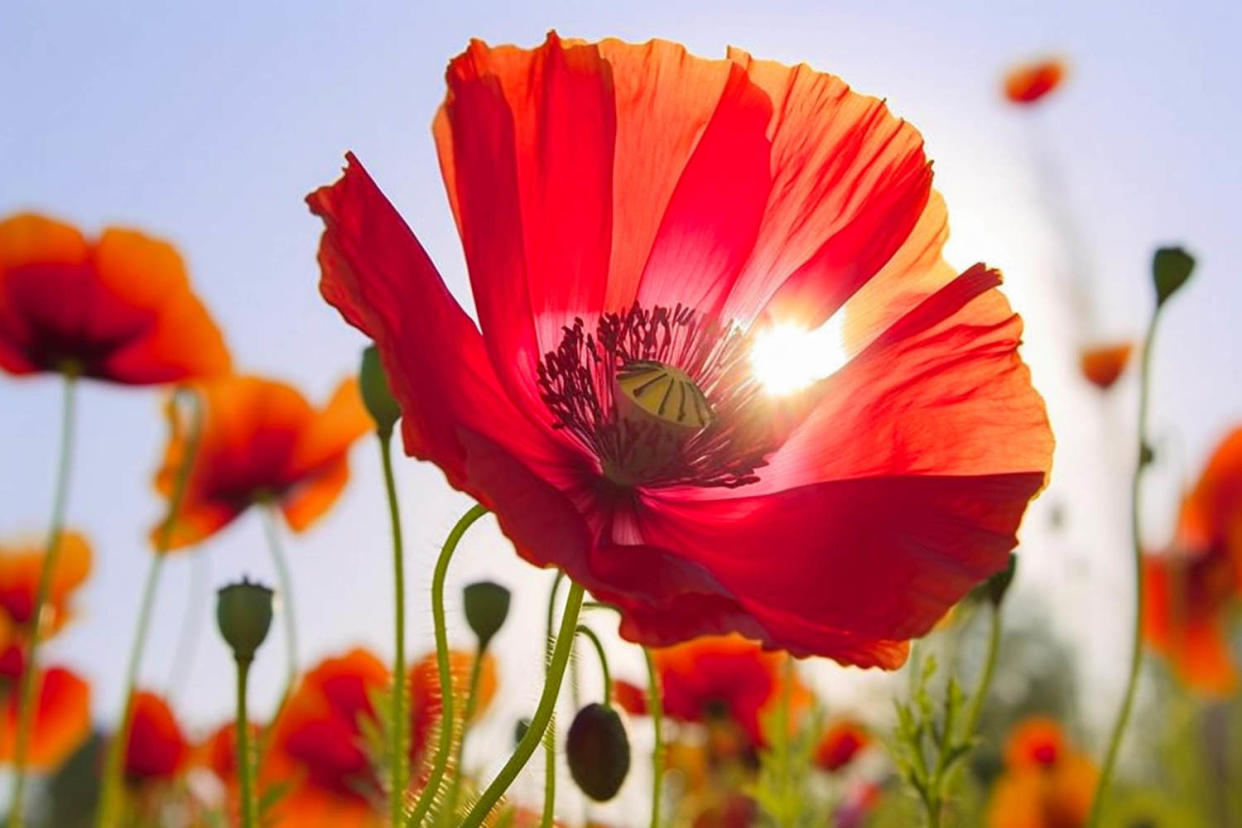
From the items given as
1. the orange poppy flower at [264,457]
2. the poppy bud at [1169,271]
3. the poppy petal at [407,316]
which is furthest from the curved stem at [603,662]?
the orange poppy flower at [264,457]

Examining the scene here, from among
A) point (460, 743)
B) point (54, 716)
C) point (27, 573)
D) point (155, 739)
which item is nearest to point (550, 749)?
point (460, 743)

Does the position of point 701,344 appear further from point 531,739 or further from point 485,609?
point 531,739

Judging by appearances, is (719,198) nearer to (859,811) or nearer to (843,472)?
(843,472)

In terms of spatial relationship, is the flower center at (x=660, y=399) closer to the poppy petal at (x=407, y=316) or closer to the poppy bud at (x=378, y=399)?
the poppy petal at (x=407, y=316)

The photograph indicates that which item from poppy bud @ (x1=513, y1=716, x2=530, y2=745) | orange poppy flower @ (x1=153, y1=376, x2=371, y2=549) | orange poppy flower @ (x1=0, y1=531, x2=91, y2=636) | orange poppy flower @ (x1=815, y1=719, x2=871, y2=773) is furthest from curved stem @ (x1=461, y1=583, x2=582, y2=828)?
orange poppy flower @ (x1=0, y1=531, x2=91, y2=636)

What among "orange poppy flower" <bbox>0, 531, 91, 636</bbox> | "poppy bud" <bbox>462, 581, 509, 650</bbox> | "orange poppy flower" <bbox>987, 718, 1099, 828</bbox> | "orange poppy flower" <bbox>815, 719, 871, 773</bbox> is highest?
"orange poppy flower" <bbox>0, 531, 91, 636</bbox>

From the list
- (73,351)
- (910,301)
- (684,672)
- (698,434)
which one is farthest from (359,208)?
(684,672)

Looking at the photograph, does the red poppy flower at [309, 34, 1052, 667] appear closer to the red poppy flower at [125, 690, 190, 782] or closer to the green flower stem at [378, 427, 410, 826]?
the green flower stem at [378, 427, 410, 826]
